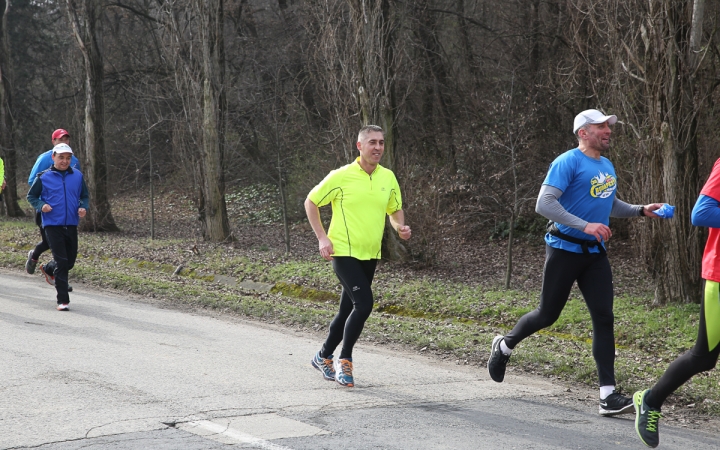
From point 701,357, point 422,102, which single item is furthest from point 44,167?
point 422,102

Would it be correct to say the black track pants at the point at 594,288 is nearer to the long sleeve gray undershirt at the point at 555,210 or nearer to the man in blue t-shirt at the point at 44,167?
the long sleeve gray undershirt at the point at 555,210

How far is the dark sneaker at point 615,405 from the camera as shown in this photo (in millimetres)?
5941

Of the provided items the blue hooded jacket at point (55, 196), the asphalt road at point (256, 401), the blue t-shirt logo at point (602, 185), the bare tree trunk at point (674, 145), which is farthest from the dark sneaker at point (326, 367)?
the bare tree trunk at point (674, 145)

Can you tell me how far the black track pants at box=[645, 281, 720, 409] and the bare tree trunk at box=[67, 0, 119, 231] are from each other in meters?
20.4

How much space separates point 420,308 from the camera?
12062 millimetres

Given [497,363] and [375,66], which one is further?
[375,66]

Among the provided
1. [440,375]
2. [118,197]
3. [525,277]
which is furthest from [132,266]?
[118,197]

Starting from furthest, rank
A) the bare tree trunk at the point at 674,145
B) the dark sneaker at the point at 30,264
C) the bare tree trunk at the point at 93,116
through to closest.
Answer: the bare tree trunk at the point at 93,116 < the dark sneaker at the point at 30,264 < the bare tree trunk at the point at 674,145

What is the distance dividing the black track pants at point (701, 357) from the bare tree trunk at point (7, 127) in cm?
2706

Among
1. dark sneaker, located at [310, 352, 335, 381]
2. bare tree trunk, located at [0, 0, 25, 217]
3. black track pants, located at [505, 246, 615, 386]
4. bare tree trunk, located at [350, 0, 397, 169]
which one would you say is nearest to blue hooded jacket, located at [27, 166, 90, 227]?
dark sneaker, located at [310, 352, 335, 381]

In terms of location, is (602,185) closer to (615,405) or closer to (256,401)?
(615,405)

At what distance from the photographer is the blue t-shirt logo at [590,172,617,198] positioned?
20.1 ft

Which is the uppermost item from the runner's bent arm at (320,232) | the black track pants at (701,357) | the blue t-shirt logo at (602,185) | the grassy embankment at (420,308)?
the blue t-shirt logo at (602,185)

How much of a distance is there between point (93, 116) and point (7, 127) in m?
7.04
